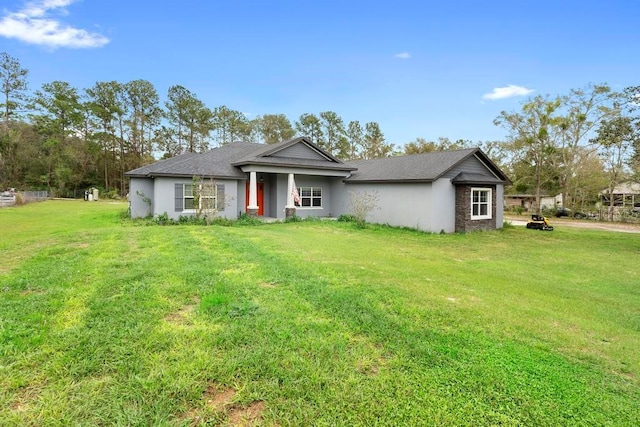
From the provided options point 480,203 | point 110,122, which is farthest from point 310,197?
point 110,122

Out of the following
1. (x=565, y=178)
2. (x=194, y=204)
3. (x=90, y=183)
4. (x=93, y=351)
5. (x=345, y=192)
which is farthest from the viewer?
(x=90, y=183)

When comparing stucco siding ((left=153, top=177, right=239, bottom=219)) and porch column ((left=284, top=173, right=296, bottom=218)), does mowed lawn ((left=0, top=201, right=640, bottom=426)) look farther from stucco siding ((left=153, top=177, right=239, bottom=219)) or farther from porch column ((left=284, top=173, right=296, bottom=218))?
porch column ((left=284, top=173, right=296, bottom=218))

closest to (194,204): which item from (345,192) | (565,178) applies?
(345,192)

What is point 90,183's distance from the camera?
136 feet

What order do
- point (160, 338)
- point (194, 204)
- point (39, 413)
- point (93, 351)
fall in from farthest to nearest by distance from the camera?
1. point (194, 204)
2. point (160, 338)
3. point (93, 351)
4. point (39, 413)

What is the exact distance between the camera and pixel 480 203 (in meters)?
16.2

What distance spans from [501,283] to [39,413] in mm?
6731

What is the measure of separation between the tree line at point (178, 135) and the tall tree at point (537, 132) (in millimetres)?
84

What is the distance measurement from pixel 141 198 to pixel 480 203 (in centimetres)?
1690

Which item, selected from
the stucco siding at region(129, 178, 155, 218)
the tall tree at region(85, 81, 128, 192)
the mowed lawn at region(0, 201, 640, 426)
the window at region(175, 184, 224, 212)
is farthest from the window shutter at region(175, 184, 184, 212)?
the tall tree at region(85, 81, 128, 192)

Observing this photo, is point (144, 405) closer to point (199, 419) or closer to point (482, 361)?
point (199, 419)

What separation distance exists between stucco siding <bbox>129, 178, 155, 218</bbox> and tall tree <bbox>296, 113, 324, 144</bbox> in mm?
33551

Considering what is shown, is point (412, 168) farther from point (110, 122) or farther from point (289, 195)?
point (110, 122)

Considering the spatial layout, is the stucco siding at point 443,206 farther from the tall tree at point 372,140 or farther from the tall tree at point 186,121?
the tall tree at point 186,121
